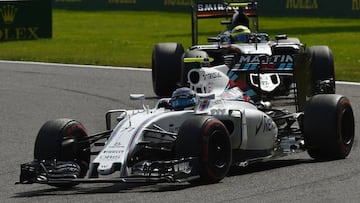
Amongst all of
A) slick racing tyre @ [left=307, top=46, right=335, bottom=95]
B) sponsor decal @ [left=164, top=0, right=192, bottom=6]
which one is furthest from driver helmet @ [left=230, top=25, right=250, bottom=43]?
sponsor decal @ [left=164, top=0, right=192, bottom=6]

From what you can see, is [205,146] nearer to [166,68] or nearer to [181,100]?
[181,100]

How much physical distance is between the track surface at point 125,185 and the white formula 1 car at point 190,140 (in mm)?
151

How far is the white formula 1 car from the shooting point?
1058cm

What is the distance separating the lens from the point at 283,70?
1392 cm

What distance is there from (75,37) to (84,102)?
1661cm

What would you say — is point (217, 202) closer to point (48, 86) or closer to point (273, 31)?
point (48, 86)

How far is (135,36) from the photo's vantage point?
3525 cm

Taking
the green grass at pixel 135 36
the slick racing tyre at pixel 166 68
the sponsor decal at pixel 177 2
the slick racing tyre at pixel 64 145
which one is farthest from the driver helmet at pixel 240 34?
the sponsor decal at pixel 177 2

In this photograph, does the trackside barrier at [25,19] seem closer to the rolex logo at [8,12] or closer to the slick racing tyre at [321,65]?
the rolex logo at [8,12]

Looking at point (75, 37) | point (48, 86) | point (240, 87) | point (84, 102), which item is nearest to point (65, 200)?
point (240, 87)

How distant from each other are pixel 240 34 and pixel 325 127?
18.7ft

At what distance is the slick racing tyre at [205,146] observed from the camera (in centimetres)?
1060

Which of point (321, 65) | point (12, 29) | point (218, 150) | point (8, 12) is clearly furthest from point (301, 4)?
point (218, 150)

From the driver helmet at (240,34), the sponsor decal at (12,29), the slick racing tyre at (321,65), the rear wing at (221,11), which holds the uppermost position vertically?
the rear wing at (221,11)
